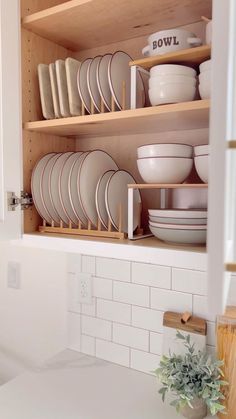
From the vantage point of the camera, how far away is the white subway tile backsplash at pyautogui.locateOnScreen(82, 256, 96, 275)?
114cm

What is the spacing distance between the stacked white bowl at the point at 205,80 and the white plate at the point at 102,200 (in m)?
0.37

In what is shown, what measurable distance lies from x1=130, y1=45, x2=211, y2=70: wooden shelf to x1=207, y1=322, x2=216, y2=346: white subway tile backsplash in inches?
27.4

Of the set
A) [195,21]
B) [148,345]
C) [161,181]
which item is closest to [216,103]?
[161,181]

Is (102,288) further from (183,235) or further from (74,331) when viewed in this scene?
(183,235)

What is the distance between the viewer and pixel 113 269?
1.10 meters

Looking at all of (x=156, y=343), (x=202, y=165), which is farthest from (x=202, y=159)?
(x=156, y=343)

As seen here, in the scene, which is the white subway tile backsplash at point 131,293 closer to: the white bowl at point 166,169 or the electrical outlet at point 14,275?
the white bowl at point 166,169

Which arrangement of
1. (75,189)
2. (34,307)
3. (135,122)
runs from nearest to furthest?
(135,122) → (75,189) → (34,307)

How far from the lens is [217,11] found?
465 mm

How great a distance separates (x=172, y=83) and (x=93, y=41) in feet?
1.56

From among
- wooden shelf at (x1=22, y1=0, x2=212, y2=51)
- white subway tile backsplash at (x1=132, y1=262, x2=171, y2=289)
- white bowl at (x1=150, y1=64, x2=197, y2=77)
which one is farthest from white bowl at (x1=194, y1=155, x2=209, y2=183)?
wooden shelf at (x1=22, y1=0, x2=212, y2=51)

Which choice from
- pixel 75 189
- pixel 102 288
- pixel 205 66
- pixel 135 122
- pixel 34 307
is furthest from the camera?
pixel 34 307

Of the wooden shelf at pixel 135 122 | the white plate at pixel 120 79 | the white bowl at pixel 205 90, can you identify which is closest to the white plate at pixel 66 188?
the wooden shelf at pixel 135 122

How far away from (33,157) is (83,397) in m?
0.72
